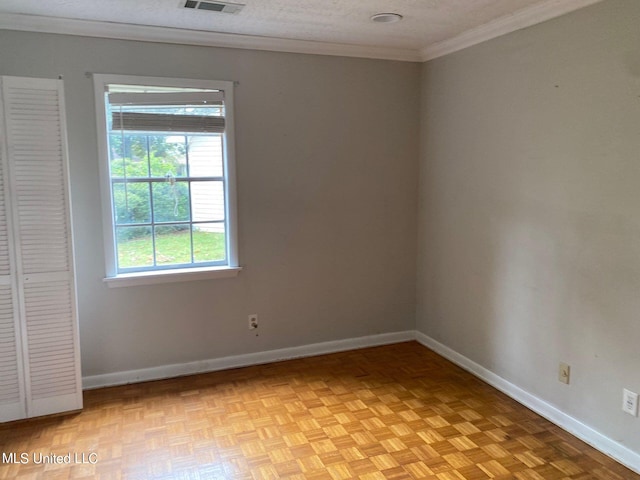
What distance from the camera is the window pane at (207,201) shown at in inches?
134

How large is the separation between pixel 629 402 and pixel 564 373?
0.38 metres

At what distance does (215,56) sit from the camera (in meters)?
3.31

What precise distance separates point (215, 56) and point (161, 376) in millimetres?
2221

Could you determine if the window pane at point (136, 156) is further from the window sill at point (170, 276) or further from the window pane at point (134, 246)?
the window sill at point (170, 276)

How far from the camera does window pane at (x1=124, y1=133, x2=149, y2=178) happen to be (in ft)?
10.5

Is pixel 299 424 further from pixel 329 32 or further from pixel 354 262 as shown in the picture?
pixel 329 32

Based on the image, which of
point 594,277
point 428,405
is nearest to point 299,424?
point 428,405

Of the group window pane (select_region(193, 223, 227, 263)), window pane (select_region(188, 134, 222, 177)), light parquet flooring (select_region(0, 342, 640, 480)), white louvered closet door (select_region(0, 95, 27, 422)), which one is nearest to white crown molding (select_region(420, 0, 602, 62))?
window pane (select_region(188, 134, 222, 177))

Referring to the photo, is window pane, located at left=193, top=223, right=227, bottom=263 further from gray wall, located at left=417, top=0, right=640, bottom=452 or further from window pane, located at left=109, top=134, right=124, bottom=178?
gray wall, located at left=417, top=0, right=640, bottom=452

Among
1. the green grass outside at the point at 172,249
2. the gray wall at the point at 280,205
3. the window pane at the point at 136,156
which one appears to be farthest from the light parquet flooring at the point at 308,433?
the window pane at the point at 136,156

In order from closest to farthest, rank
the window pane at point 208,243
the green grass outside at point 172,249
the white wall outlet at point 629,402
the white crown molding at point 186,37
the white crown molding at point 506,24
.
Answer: the white wall outlet at point 629,402 → the white crown molding at point 506,24 → the white crown molding at point 186,37 → the green grass outside at point 172,249 → the window pane at point 208,243

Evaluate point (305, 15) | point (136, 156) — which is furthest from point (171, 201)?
point (305, 15)

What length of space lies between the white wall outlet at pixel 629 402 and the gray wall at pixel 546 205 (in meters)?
0.03

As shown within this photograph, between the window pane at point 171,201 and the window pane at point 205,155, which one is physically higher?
the window pane at point 205,155
